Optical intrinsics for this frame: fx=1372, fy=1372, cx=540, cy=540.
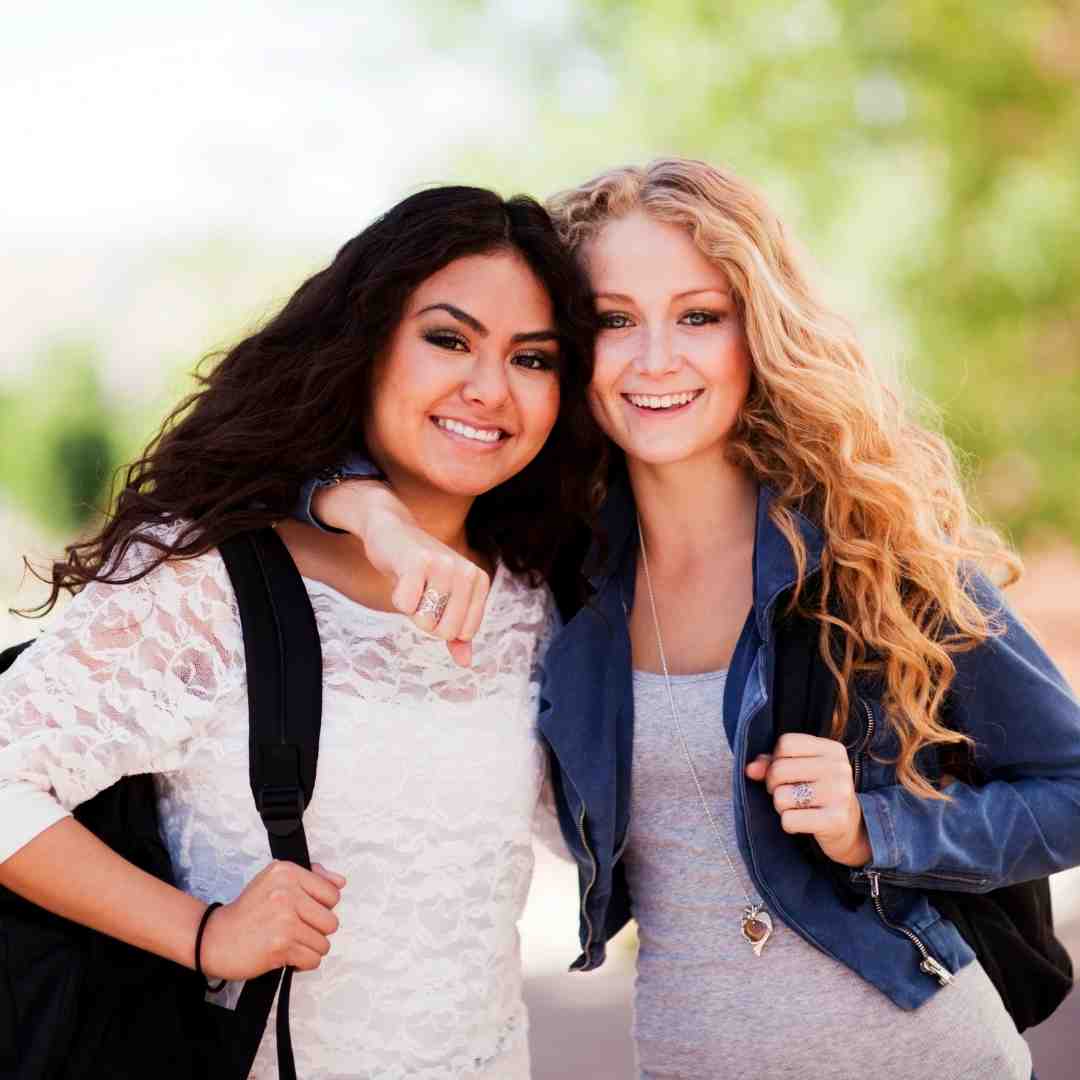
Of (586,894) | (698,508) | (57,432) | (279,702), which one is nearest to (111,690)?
(279,702)

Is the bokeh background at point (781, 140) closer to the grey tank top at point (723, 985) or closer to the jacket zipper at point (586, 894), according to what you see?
the jacket zipper at point (586, 894)

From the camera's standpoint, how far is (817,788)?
234 centimetres

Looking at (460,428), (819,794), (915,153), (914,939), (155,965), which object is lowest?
(914,939)

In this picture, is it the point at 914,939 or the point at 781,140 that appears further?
the point at 781,140

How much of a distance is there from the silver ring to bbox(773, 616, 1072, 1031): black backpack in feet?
2.46

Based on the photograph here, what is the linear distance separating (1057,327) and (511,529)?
6570 millimetres

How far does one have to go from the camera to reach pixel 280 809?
2.12 metres

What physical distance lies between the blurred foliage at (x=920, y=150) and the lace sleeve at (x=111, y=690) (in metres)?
6.43

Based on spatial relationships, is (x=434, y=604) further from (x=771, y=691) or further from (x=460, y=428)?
(x=771, y=691)

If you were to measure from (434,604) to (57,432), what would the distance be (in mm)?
13010

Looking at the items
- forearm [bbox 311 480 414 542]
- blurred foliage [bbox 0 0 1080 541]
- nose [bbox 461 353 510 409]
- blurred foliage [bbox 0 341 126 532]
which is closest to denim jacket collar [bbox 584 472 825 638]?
nose [bbox 461 353 510 409]

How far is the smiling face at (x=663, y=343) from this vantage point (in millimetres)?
2699

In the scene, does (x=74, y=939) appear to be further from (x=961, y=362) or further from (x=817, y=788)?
(x=961, y=362)

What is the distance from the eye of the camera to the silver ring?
2.05 m
